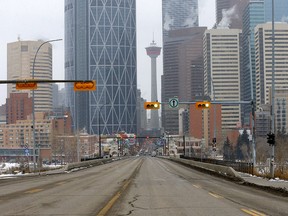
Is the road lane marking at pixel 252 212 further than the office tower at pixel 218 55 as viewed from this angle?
No

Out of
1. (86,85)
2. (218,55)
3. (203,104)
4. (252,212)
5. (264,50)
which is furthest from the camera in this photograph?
(218,55)

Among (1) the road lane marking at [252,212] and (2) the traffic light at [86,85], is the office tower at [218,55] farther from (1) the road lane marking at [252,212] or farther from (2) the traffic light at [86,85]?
(1) the road lane marking at [252,212]

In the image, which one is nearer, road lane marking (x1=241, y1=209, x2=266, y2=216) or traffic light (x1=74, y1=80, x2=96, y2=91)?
road lane marking (x1=241, y1=209, x2=266, y2=216)

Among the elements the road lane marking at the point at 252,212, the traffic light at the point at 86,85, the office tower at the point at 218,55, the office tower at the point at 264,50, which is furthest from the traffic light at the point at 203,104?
the office tower at the point at 218,55

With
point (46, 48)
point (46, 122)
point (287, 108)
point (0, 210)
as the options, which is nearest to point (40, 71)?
point (46, 48)

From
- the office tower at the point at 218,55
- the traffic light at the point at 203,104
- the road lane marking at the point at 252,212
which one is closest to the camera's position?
the road lane marking at the point at 252,212

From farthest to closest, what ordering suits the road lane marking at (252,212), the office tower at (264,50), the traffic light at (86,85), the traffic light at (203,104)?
the office tower at (264,50)
the traffic light at (203,104)
the traffic light at (86,85)
the road lane marking at (252,212)

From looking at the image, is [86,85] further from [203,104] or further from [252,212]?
[252,212]

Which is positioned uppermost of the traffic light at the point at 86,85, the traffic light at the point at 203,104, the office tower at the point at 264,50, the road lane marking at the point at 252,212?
the office tower at the point at 264,50

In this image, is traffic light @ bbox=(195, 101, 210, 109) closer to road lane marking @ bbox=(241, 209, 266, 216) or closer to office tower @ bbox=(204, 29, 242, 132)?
road lane marking @ bbox=(241, 209, 266, 216)

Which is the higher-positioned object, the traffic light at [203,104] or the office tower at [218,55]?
the office tower at [218,55]

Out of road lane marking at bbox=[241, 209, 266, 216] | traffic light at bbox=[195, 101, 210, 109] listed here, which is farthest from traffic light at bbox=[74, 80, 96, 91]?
road lane marking at bbox=[241, 209, 266, 216]

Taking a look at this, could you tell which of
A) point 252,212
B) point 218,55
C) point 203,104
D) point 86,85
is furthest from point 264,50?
point 252,212

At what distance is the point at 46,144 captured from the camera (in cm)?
19375
